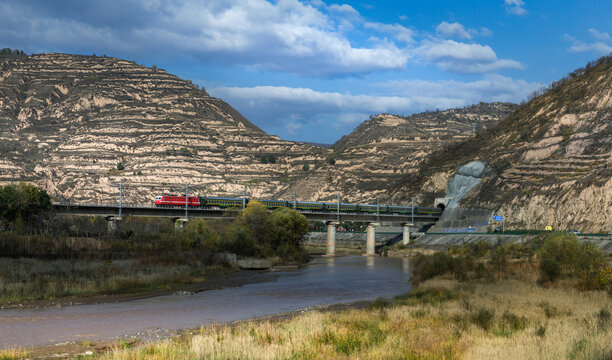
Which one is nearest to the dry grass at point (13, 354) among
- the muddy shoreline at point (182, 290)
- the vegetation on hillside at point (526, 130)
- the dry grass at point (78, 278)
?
the muddy shoreline at point (182, 290)

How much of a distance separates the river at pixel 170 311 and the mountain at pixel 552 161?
58.3 meters

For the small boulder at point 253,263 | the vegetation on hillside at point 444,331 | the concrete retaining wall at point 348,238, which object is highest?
the vegetation on hillside at point 444,331

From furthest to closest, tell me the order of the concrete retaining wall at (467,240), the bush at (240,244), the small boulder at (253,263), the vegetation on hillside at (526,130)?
the vegetation on hillside at (526,130) < the bush at (240,244) < the concrete retaining wall at (467,240) < the small boulder at (253,263)

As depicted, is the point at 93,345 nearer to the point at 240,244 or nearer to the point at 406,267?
the point at 240,244

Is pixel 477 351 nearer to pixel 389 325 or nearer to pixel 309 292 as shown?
pixel 389 325

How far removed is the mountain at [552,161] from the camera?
10344 centimetres

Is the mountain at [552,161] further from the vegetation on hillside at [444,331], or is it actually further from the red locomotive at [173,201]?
the vegetation on hillside at [444,331]

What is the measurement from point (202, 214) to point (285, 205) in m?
21.2

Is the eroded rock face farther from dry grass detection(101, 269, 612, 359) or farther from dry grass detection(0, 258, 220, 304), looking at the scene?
dry grass detection(101, 269, 612, 359)

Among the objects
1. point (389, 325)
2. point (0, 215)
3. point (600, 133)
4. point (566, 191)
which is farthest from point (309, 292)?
point (600, 133)

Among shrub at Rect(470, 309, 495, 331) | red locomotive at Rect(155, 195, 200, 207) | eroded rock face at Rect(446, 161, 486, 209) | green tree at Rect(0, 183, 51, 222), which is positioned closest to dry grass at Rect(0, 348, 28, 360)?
shrub at Rect(470, 309, 495, 331)

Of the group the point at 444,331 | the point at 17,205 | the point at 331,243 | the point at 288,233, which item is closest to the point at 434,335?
the point at 444,331

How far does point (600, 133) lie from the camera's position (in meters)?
126

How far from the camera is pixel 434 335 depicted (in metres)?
21.5
